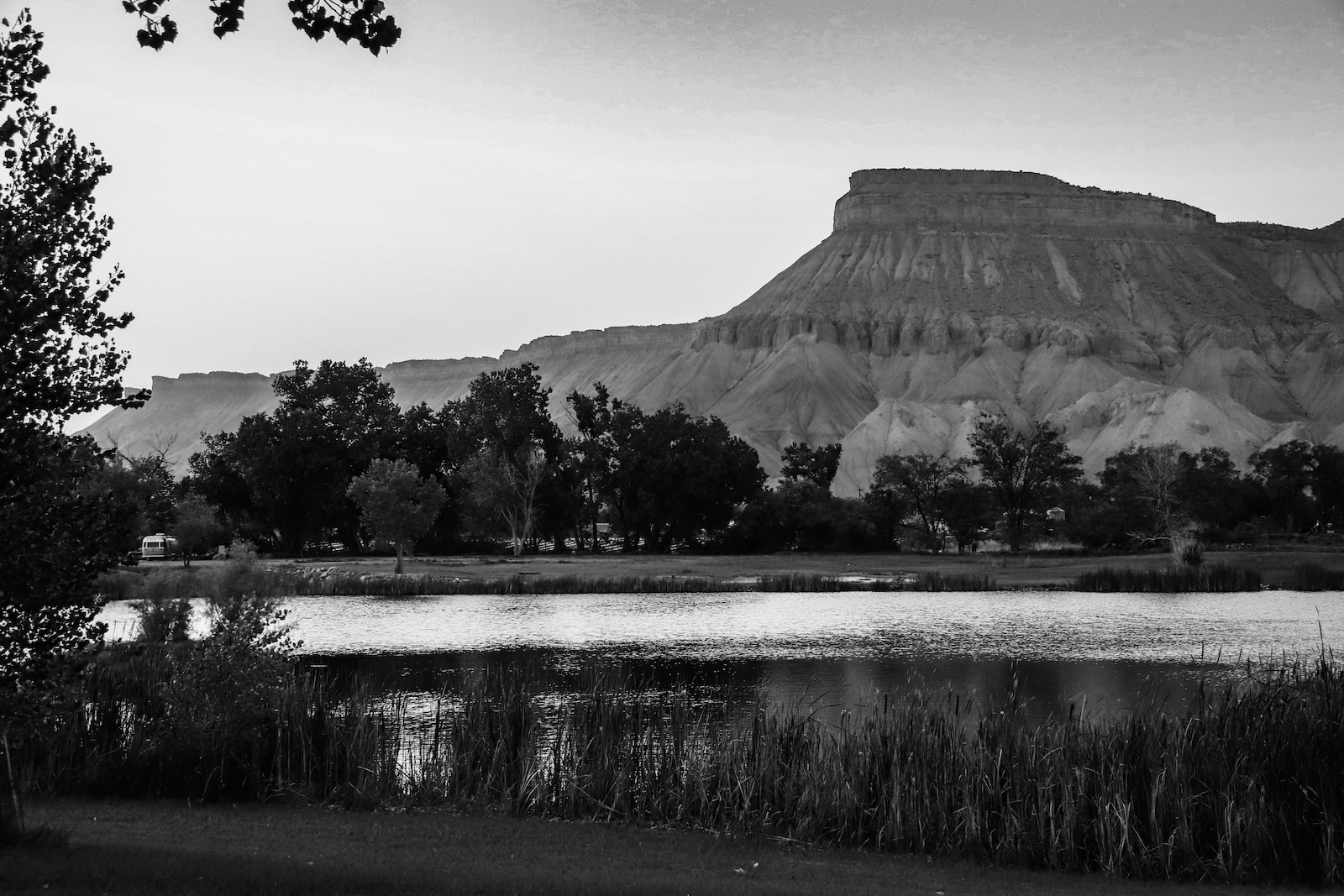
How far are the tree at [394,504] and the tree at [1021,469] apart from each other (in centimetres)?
3922

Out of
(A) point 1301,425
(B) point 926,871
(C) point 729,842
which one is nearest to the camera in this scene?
(B) point 926,871

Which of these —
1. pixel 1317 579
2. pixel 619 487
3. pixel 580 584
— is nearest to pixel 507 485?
pixel 619 487

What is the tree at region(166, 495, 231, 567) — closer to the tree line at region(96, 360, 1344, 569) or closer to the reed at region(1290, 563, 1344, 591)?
the tree line at region(96, 360, 1344, 569)

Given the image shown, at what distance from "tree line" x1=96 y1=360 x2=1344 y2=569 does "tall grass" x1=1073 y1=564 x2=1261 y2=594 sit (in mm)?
20993

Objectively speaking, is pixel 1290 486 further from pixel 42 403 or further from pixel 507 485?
pixel 42 403

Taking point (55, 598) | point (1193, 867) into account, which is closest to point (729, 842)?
point (1193, 867)

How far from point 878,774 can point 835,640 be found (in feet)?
75.7

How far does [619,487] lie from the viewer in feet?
287

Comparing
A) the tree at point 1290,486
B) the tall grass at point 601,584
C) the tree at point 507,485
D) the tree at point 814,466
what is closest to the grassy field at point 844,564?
the tall grass at point 601,584

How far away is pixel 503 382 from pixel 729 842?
6976 cm

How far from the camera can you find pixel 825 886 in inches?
481

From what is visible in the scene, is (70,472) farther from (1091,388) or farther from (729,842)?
(1091,388)

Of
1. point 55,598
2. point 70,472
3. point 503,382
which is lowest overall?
point 55,598

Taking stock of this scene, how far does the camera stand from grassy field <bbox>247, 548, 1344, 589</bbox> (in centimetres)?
6350
